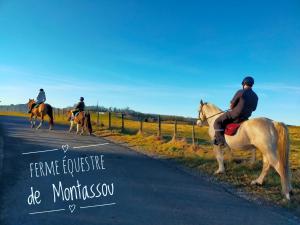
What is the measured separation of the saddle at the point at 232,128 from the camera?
32.7 feet

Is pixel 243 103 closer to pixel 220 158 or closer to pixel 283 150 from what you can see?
pixel 283 150

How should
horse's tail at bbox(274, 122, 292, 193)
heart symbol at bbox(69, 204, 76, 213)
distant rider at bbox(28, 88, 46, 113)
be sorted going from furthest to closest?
distant rider at bbox(28, 88, 46, 113)
horse's tail at bbox(274, 122, 292, 193)
heart symbol at bbox(69, 204, 76, 213)

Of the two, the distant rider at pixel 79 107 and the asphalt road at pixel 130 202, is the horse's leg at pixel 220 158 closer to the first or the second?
the asphalt road at pixel 130 202

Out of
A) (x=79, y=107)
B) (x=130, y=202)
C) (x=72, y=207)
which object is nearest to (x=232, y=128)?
(x=130, y=202)

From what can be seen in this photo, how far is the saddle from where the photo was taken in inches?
392

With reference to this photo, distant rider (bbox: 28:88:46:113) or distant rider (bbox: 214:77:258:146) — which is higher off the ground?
distant rider (bbox: 28:88:46:113)

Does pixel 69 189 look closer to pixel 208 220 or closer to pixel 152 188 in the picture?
pixel 152 188

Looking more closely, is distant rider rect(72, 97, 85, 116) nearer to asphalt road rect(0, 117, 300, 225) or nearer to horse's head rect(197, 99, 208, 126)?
horse's head rect(197, 99, 208, 126)

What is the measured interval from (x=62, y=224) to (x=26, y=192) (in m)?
2.26

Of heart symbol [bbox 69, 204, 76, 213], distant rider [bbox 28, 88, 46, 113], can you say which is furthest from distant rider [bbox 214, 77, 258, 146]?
distant rider [bbox 28, 88, 46, 113]

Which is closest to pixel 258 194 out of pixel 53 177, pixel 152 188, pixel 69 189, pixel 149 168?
pixel 152 188

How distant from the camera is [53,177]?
360 inches

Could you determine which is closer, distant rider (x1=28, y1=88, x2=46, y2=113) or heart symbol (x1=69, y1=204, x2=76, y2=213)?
heart symbol (x1=69, y1=204, x2=76, y2=213)

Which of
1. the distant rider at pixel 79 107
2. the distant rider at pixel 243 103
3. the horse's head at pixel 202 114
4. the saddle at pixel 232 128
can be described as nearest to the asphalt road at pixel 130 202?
the saddle at pixel 232 128
